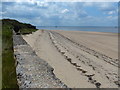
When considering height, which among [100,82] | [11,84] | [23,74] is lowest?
[100,82]

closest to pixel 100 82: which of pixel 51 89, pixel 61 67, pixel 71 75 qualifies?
pixel 71 75

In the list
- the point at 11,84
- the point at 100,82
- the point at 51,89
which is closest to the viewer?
the point at 51,89

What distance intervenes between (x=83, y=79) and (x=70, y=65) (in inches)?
101

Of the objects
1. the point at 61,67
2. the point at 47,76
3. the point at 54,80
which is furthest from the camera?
the point at 61,67

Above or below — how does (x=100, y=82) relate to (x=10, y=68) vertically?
below

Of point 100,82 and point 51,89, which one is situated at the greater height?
point 51,89

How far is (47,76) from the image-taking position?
5.33m

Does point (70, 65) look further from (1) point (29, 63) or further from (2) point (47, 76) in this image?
(2) point (47, 76)

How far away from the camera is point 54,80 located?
197 inches

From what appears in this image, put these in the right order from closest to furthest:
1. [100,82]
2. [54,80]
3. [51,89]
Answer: [51,89] → [54,80] → [100,82]

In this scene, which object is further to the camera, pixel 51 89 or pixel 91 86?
pixel 91 86

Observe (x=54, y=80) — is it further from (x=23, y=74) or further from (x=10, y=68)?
(x=10, y=68)

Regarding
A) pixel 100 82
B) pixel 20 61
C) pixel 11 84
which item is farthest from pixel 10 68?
pixel 100 82

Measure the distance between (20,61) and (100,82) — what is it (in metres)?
3.46
